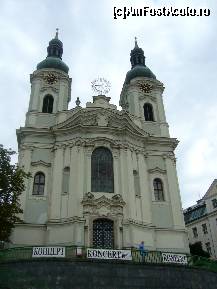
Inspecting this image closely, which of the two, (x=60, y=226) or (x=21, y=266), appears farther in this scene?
(x=60, y=226)

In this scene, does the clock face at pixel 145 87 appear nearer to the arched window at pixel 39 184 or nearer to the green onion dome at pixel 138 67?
the green onion dome at pixel 138 67

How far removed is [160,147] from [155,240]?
8.67 metres

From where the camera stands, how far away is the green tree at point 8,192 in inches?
909

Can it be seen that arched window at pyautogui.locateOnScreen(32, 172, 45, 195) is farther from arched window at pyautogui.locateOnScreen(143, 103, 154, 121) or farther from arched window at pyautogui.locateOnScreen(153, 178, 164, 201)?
arched window at pyautogui.locateOnScreen(143, 103, 154, 121)

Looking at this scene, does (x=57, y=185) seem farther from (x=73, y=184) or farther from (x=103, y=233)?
(x=103, y=233)

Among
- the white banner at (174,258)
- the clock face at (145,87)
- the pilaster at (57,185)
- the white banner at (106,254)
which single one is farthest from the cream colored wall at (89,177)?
the white banner at (106,254)

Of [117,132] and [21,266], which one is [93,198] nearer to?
[117,132]

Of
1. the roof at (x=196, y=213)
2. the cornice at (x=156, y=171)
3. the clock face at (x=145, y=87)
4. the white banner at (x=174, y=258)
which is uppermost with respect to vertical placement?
the clock face at (x=145, y=87)

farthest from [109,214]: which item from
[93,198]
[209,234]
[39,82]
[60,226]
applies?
[209,234]

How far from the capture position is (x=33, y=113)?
115 feet

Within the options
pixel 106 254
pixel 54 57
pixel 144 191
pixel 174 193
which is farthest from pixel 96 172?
pixel 54 57

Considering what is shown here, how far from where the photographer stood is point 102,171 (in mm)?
31156

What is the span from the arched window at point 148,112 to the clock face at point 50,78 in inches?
342

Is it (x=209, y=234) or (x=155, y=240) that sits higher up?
(x=209, y=234)
